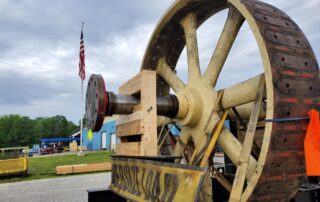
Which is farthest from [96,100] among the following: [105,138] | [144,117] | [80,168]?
[105,138]

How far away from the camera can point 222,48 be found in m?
3.56

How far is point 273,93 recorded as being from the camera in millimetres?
2248

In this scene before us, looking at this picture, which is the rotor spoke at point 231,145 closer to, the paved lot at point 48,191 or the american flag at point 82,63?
the paved lot at point 48,191

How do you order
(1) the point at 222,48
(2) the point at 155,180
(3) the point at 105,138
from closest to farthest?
(2) the point at 155,180, (1) the point at 222,48, (3) the point at 105,138

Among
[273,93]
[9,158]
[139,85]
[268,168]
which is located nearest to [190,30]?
[139,85]

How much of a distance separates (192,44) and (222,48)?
596mm

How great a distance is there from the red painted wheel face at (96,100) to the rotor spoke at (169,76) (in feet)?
4.52

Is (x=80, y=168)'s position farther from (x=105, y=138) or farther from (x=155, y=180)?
(x=105, y=138)

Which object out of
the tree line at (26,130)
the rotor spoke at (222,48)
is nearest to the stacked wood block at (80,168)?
the rotor spoke at (222,48)

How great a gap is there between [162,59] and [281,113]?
2884 millimetres

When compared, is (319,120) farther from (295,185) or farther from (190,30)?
(190,30)

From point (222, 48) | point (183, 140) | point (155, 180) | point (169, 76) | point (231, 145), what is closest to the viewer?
point (155, 180)

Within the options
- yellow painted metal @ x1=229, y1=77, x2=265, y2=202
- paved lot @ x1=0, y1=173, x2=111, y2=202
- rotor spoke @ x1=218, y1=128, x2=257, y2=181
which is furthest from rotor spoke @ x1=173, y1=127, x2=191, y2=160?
paved lot @ x1=0, y1=173, x2=111, y2=202

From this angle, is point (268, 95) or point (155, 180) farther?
point (155, 180)
